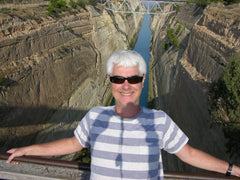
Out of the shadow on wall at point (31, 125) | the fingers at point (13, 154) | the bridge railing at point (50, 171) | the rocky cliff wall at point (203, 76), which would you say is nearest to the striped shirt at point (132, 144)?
the bridge railing at point (50, 171)

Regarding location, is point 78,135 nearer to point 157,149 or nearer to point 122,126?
point 122,126

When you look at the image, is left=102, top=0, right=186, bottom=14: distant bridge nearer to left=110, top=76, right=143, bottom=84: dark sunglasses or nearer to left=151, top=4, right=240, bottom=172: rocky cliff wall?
left=151, top=4, right=240, bottom=172: rocky cliff wall

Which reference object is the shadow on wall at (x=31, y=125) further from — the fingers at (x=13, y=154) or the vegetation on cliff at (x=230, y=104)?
the vegetation on cliff at (x=230, y=104)

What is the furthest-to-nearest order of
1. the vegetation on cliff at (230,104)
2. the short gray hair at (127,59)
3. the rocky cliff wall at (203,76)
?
the rocky cliff wall at (203,76) → the vegetation on cliff at (230,104) → the short gray hair at (127,59)

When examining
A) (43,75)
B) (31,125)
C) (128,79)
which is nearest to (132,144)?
(128,79)

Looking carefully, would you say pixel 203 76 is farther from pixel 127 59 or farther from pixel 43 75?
pixel 43 75

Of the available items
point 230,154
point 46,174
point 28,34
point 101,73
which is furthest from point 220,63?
point 101,73

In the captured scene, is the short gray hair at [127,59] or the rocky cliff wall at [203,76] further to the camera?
the rocky cliff wall at [203,76]
